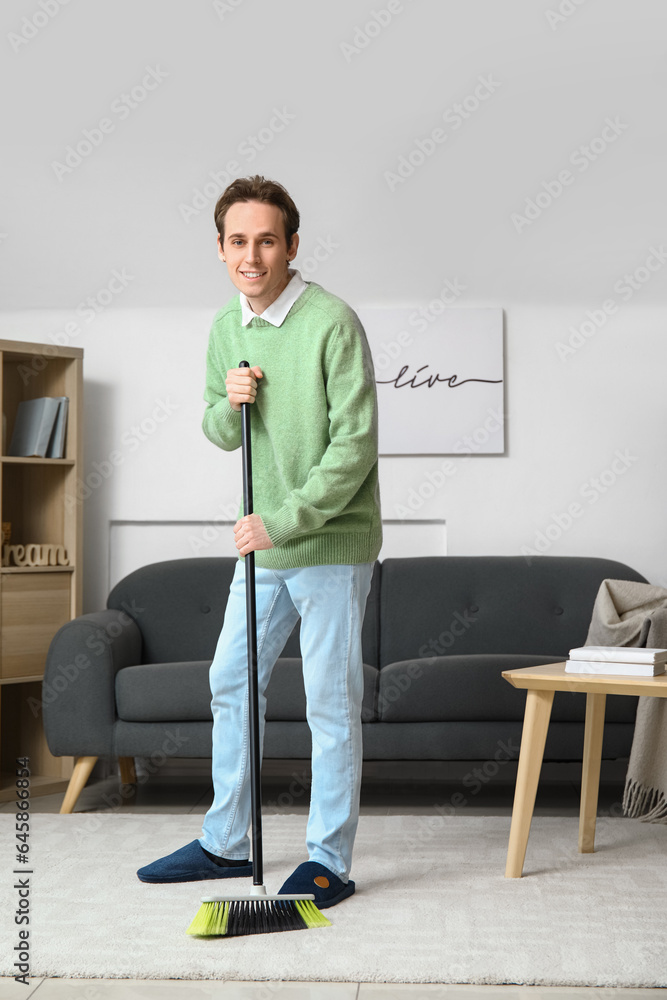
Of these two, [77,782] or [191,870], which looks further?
[77,782]

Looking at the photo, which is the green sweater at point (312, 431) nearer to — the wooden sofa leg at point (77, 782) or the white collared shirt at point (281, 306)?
the white collared shirt at point (281, 306)

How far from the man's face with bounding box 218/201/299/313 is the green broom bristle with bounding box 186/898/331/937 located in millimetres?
1199

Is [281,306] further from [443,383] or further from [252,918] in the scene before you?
[443,383]

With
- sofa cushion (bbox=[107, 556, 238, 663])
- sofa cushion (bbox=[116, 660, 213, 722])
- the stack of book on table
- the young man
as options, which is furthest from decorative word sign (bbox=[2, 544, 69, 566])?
the stack of book on table

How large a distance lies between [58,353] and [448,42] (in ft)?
5.51

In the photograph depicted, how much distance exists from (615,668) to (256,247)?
121cm

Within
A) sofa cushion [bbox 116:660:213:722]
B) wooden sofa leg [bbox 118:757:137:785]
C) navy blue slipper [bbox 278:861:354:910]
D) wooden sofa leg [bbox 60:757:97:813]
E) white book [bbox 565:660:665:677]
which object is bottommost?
wooden sofa leg [bbox 118:757:137:785]

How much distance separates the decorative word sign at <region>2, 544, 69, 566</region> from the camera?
137 inches

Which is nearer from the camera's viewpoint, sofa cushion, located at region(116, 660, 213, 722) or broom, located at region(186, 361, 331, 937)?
broom, located at region(186, 361, 331, 937)

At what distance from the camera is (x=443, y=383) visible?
3881 millimetres

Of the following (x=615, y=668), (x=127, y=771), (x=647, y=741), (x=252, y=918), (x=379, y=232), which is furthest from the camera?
(x=379, y=232)

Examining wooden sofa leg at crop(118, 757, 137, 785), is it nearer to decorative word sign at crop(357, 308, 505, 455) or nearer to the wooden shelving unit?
the wooden shelving unit

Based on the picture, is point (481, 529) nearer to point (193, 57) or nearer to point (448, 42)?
point (448, 42)

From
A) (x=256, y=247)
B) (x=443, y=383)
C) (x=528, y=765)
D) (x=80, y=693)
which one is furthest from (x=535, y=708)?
(x=443, y=383)
